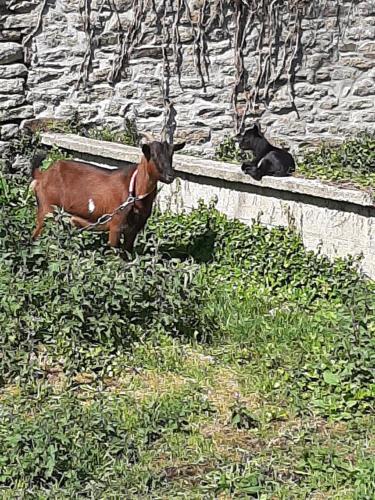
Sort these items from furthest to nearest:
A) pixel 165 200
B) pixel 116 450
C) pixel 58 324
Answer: pixel 165 200, pixel 58 324, pixel 116 450

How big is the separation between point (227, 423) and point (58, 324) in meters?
1.38

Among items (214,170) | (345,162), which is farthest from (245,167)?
(345,162)

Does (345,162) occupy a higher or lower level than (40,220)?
higher

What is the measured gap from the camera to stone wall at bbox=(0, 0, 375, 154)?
10031 mm

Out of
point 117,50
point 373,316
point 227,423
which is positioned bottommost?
point 227,423

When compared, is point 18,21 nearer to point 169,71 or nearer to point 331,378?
point 169,71

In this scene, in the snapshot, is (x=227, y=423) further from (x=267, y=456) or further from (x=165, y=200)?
(x=165, y=200)

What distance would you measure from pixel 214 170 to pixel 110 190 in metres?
1.38

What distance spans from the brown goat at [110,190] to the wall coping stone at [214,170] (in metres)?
0.99

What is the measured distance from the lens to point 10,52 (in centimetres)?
991

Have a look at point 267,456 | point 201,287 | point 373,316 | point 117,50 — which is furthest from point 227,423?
point 117,50

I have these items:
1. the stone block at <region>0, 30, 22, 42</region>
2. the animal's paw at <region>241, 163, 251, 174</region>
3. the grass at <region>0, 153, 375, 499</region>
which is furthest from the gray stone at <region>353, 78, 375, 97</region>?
the stone block at <region>0, 30, 22, 42</region>

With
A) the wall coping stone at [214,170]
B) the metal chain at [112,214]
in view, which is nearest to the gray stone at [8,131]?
the wall coping stone at [214,170]

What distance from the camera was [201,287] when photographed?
23.6ft
